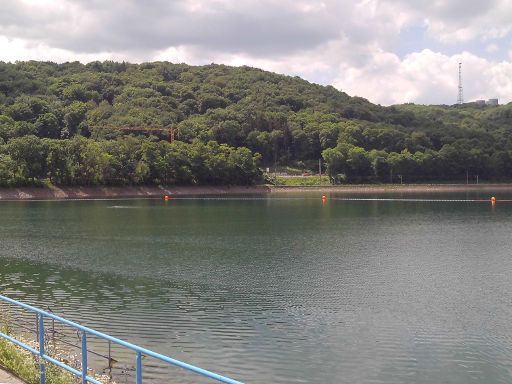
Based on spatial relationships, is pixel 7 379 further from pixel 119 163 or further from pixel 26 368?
pixel 119 163

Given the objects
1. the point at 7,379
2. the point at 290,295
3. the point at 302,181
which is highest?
the point at 302,181

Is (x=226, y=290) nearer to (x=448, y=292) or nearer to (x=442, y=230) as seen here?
(x=448, y=292)

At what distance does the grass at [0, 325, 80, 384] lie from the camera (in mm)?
11148

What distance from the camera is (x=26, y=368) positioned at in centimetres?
1141

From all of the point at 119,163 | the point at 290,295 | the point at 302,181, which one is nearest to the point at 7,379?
the point at 290,295

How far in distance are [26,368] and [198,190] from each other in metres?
133

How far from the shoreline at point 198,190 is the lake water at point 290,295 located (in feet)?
194

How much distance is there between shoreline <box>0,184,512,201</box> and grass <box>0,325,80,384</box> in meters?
108

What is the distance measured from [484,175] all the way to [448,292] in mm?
168523

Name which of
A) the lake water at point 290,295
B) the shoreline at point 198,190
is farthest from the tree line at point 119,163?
the lake water at point 290,295

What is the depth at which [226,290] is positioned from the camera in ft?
96.9

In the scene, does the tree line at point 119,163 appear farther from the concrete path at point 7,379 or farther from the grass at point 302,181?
the concrete path at point 7,379

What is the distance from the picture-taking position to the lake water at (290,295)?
1864cm

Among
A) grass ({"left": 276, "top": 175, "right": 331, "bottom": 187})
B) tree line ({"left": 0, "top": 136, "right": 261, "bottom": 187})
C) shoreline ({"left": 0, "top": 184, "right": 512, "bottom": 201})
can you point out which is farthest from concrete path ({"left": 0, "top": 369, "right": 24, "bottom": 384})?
grass ({"left": 276, "top": 175, "right": 331, "bottom": 187})
